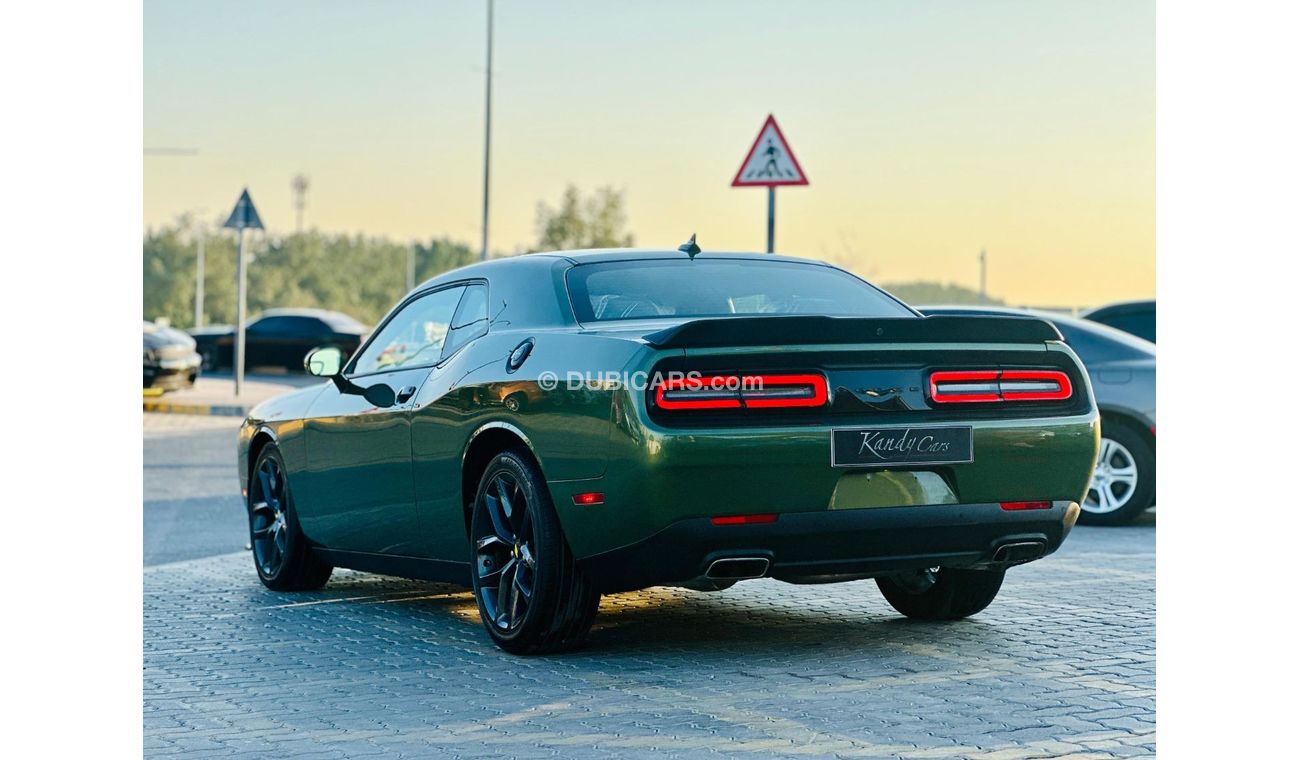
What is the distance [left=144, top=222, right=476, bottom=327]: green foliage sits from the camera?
4742 inches

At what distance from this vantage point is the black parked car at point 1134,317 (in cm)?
1512

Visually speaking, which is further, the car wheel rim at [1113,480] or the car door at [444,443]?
the car wheel rim at [1113,480]


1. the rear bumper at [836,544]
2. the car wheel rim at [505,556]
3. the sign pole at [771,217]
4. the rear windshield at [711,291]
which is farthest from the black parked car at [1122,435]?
the car wheel rim at [505,556]

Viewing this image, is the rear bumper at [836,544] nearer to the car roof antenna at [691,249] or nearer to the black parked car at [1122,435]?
the car roof antenna at [691,249]

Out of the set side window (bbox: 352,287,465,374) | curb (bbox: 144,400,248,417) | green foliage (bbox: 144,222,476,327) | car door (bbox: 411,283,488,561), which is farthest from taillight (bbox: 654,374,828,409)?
green foliage (bbox: 144,222,476,327)

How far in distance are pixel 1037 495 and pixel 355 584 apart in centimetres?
421

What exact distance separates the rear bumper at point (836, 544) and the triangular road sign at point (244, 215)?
62.8ft

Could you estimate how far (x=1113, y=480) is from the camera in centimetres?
1183
